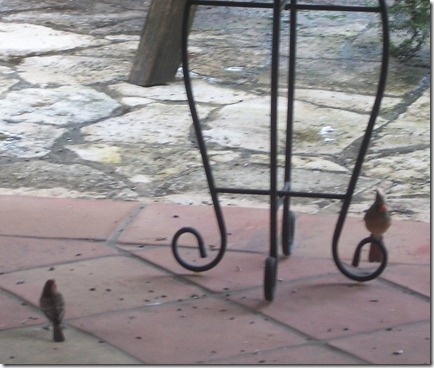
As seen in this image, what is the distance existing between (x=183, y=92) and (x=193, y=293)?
251cm

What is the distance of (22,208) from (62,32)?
3188 millimetres

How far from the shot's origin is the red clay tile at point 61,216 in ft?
10.6

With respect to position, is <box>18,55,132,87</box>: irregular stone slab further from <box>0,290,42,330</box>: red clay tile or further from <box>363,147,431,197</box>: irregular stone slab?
<box>0,290,42,330</box>: red clay tile

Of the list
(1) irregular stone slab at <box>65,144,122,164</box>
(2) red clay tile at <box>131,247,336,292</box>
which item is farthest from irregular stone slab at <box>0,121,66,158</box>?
(2) red clay tile at <box>131,247,336,292</box>

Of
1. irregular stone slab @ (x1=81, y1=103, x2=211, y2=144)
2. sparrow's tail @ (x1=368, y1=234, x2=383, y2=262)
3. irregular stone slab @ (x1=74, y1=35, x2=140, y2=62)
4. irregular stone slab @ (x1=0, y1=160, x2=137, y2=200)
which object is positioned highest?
irregular stone slab @ (x1=74, y1=35, x2=140, y2=62)

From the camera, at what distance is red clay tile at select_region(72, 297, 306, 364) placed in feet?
7.93

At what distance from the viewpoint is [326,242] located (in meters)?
3.16

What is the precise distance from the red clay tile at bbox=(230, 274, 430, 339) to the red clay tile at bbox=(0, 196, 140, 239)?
71cm

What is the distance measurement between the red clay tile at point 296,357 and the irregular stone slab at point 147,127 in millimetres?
2064

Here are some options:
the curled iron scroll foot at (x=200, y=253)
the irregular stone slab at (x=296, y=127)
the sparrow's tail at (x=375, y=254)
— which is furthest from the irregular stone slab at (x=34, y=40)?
the sparrow's tail at (x=375, y=254)

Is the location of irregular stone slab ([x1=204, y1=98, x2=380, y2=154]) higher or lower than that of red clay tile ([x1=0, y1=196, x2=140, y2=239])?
higher

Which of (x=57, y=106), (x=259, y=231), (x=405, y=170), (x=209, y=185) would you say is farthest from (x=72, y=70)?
(x=209, y=185)

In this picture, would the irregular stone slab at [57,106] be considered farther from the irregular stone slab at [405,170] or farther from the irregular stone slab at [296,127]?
the irregular stone slab at [405,170]

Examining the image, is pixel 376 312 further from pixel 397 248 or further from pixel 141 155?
pixel 141 155
